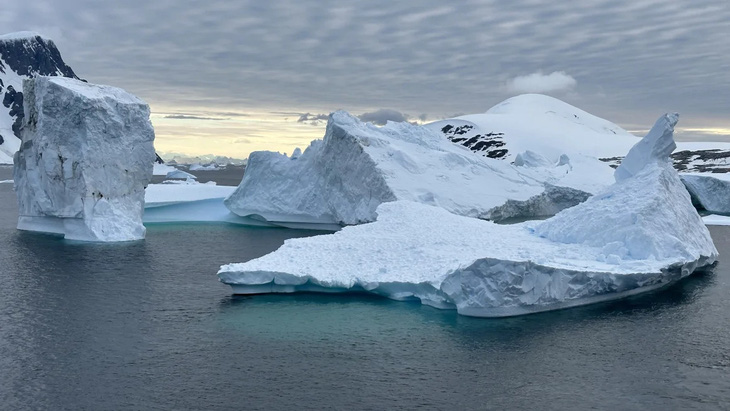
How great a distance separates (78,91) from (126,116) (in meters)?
1.88

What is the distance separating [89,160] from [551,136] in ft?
222

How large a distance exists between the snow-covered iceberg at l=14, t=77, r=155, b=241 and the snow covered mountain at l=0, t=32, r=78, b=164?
102 m

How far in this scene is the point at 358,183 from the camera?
88.3ft

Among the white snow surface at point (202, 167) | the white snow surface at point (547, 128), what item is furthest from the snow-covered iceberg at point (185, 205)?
the white snow surface at point (202, 167)

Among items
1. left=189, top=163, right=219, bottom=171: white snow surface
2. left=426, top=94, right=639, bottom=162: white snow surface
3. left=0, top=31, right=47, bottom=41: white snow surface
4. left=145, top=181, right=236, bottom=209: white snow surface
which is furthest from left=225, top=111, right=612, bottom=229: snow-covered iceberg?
→ left=0, top=31, right=47, bottom=41: white snow surface

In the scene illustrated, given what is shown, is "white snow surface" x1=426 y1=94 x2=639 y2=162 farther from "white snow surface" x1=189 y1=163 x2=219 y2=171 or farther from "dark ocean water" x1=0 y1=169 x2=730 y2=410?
"dark ocean water" x1=0 y1=169 x2=730 y2=410

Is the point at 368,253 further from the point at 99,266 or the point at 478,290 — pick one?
the point at 99,266

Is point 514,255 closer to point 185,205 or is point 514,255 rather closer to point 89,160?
point 89,160

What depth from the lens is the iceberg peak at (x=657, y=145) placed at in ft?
63.3

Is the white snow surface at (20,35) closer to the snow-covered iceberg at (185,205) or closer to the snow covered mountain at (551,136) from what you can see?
the snow covered mountain at (551,136)

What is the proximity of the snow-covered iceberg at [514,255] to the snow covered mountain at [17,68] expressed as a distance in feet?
379

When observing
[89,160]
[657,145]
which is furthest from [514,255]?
[89,160]

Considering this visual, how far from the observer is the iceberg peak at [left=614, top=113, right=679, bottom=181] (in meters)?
19.3

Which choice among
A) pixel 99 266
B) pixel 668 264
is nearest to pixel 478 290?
pixel 668 264
